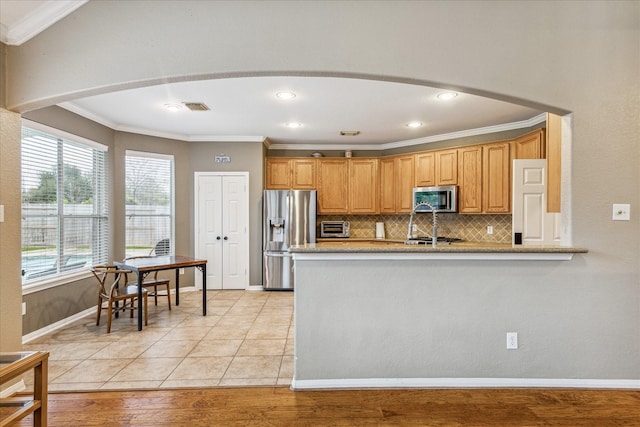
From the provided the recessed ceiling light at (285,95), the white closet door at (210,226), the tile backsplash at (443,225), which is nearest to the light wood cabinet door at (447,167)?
the tile backsplash at (443,225)

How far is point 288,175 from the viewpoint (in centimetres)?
593

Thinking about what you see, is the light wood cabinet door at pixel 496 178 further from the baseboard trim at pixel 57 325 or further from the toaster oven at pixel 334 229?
the baseboard trim at pixel 57 325

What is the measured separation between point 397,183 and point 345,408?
4180 mm

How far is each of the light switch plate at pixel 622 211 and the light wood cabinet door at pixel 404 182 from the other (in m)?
3.23

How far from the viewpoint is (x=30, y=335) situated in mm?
3459

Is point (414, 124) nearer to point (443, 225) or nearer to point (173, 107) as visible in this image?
Answer: point (443, 225)

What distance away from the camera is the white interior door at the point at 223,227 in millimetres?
5695

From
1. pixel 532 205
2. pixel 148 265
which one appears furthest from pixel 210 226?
pixel 532 205

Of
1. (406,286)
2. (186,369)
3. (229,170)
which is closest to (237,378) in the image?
(186,369)

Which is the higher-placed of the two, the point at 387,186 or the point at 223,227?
the point at 387,186

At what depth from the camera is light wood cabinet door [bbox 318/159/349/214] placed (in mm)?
5941

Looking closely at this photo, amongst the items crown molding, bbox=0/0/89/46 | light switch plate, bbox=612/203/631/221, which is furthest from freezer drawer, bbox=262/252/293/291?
light switch plate, bbox=612/203/631/221

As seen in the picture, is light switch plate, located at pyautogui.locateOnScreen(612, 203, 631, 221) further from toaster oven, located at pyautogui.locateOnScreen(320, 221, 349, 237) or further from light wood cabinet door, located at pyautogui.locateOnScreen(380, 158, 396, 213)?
toaster oven, located at pyautogui.locateOnScreen(320, 221, 349, 237)

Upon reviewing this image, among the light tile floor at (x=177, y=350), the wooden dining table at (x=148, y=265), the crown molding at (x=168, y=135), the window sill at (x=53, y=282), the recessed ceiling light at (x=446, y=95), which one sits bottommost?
the light tile floor at (x=177, y=350)
